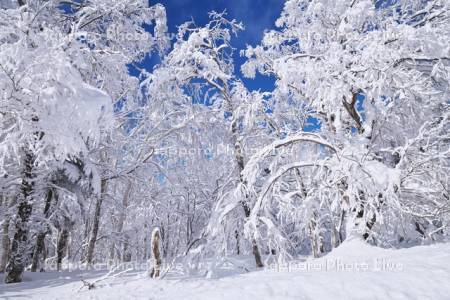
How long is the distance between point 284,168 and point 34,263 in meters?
9.61

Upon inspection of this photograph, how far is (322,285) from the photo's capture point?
3.44 m

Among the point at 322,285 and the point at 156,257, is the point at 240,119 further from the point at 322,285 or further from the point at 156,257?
the point at 322,285

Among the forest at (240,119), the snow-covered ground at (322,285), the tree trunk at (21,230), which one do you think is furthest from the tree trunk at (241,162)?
the tree trunk at (21,230)

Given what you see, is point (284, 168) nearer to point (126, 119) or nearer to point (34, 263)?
point (126, 119)

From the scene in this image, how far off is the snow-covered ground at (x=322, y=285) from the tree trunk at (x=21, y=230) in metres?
0.96

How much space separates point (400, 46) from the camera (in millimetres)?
5637

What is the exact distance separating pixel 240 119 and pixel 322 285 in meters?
6.37

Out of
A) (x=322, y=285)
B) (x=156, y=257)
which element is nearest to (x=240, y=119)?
(x=156, y=257)

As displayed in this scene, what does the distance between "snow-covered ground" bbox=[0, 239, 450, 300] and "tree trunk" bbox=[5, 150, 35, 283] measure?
96 cm

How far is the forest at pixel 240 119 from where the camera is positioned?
5203mm

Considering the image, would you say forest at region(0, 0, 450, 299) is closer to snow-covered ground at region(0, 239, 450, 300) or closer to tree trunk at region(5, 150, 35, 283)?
tree trunk at region(5, 150, 35, 283)

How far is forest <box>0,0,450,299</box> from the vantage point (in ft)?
17.1

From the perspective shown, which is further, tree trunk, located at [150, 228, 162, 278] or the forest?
tree trunk, located at [150, 228, 162, 278]

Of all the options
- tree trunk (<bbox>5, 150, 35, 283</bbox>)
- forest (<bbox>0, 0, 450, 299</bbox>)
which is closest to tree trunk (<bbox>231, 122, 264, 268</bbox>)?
forest (<bbox>0, 0, 450, 299</bbox>)
